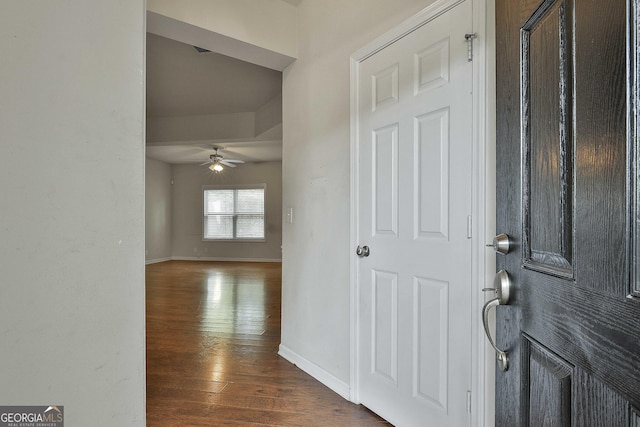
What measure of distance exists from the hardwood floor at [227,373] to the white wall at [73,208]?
110 cm

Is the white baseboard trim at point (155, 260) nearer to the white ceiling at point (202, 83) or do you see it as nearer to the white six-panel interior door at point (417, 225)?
the white ceiling at point (202, 83)

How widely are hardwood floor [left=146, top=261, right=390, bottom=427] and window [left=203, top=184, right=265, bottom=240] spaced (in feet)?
15.2

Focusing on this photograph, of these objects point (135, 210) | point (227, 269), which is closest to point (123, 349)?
point (135, 210)

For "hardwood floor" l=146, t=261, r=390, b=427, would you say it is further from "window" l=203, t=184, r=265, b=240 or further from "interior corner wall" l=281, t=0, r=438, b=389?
"window" l=203, t=184, r=265, b=240

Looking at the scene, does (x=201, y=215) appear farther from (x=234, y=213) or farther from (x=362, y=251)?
(x=362, y=251)

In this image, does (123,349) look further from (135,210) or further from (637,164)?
(637,164)

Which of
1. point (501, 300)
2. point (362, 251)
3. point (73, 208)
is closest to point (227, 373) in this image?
point (362, 251)

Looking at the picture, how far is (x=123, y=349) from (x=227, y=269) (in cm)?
737

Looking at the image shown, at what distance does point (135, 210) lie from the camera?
108 centimetres

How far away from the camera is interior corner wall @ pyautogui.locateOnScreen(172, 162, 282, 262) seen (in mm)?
9625

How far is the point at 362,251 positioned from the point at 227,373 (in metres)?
1.41

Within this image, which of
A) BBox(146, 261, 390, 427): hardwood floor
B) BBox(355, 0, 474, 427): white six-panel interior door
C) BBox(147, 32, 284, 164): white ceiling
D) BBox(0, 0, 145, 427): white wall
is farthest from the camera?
BBox(147, 32, 284, 164): white ceiling

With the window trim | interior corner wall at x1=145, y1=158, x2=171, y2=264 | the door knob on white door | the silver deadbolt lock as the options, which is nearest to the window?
the window trim

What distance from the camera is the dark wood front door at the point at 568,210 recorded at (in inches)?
19.2
